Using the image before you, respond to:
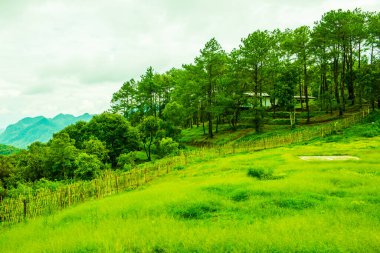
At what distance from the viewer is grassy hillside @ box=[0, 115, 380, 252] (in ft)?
25.5

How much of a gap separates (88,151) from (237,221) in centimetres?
3642

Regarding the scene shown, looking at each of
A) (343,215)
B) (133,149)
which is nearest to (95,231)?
(343,215)

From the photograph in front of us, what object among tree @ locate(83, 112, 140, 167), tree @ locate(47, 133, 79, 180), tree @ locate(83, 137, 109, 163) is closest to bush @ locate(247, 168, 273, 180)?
tree @ locate(47, 133, 79, 180)

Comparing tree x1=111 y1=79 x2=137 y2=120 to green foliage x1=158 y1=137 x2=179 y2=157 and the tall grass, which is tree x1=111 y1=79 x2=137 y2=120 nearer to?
green foliage x1=158 y1=137 x2=179 y2=157

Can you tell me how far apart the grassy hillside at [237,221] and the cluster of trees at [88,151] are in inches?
817

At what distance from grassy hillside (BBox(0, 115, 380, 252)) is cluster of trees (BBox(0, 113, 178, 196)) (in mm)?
20740

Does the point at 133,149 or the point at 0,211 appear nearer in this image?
the point at 0,211

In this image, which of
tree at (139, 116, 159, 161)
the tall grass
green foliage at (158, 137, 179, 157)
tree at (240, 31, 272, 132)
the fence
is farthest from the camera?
tree at (139, 116, 159, 161)

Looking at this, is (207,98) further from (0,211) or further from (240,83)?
(0,211)

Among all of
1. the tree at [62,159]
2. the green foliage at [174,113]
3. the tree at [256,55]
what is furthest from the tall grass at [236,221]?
the green foliage at [174,113]

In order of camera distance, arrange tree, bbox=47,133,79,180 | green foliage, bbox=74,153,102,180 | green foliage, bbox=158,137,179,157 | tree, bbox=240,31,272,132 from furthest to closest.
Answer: tree, bbox=240,31,272,132, green foliage, bbox=158,137,179,157, tree, bbox=47,133,79,180, green foliage, bbox=74,153,102,180

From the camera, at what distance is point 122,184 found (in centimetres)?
2358

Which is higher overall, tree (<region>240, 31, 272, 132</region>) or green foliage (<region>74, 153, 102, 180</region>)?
tree (<region>240, 31, 272, 132</region>)

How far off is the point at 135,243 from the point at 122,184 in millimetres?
15735
